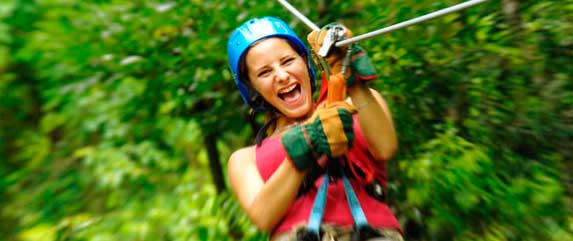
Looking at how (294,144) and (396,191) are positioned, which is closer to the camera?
(294,144)

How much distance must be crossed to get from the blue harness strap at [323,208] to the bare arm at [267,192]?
82mm

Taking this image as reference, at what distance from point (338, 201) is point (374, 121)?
0.96ft

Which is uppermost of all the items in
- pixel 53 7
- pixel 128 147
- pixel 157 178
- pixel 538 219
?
pixel 53 7

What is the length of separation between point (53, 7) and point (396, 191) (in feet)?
9.57

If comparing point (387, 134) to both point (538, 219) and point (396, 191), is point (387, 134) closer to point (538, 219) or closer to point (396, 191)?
Result: point (538, 219)

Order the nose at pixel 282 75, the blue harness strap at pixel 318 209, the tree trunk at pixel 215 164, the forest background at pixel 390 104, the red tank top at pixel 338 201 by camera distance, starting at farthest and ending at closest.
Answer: the tree trunk at pixel 215 164 < the forest background at pixel 390 104 < the nose at pixel 282 75 < the red tank top at pixel 338 201 < the blue harness strap at pixel 318 209

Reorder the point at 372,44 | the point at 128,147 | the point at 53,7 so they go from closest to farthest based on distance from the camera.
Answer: the point at 372,44
the point at 53,7
the point at 128,147

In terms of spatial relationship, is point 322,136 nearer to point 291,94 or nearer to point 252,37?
point 291,94

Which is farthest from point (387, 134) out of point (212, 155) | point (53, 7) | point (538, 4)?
point (53, 7)

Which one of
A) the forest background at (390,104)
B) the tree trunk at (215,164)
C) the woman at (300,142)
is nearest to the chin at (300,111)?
the woman at (300,142)

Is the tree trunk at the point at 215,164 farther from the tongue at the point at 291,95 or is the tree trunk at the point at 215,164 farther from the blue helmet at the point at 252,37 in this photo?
the tongue at the point at 291,95

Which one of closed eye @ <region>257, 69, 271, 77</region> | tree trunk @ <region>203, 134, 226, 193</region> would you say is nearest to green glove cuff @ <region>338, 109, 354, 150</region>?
closed eye @ <region>257, 69, 271, 77</region>

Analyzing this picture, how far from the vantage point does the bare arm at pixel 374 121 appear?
7.32 ft

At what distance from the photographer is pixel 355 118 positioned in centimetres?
250
